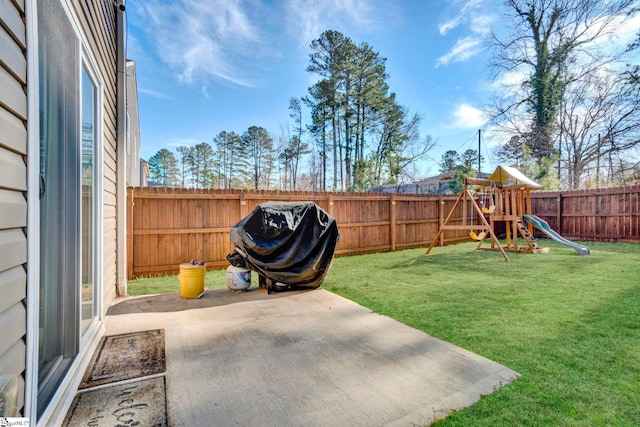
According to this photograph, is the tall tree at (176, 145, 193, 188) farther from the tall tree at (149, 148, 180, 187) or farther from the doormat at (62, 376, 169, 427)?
the doormat at (62, 376, 169, 427)

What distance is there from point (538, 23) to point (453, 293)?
17.0 meters

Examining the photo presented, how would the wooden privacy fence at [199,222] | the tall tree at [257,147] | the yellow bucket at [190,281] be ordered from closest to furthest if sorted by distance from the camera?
the yellow bucket at [190,281] < the wooden privacy fence at [199,222] < the tall tree at [257,147]

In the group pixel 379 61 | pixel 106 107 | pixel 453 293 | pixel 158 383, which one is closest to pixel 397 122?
pixel 379 61

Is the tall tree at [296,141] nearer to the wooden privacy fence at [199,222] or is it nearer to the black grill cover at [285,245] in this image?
the wooden privacy fence at [199,222]

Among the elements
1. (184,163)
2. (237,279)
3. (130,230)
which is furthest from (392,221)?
(184,163)

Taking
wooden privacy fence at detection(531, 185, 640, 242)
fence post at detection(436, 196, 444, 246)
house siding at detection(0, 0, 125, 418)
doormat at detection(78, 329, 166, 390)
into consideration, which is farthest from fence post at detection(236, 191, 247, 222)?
wooden privacy fence at detection(531, 185, 640, 242)

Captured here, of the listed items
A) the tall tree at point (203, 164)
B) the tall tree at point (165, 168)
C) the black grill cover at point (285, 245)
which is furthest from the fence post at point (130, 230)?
the tall tree at point (165, 168)

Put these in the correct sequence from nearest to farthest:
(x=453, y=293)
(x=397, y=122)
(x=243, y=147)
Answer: (x=453, y=293) → (x=397, y=122) → (x=243, y=147)

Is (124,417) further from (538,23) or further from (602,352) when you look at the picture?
(538,23)

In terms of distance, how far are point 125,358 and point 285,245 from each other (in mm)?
2303

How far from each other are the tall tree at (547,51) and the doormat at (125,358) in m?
18.5

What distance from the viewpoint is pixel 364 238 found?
7895 mm

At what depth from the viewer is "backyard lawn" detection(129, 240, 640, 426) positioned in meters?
1.70

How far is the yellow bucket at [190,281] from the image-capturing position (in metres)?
3.88
